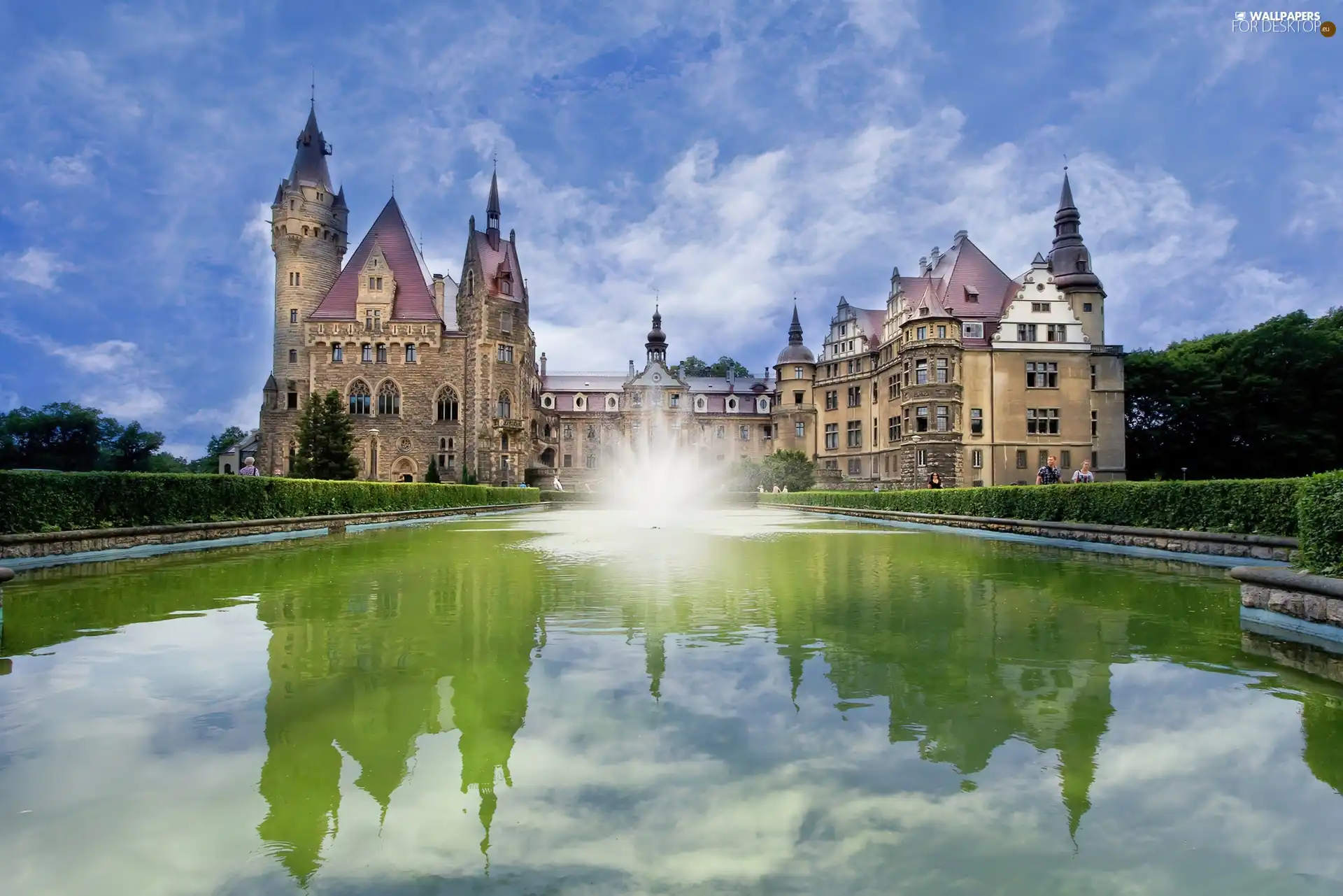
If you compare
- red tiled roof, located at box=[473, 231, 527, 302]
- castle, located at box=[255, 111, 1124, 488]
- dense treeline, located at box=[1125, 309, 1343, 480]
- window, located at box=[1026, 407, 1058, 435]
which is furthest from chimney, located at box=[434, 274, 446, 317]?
dense treeline, located at box=[1125, 309, 1343, 480]

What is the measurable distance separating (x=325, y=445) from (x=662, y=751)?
37169mm

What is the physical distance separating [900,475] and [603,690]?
44.9 m

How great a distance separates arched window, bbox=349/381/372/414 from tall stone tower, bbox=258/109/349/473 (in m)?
3.50

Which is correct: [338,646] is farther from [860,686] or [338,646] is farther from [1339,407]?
[1339,407]

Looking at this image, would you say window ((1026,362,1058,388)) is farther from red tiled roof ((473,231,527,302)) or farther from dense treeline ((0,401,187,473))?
dense treeline ((0,401,187,473))

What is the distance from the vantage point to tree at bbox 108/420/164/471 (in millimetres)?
89188

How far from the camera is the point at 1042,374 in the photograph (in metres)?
44.2

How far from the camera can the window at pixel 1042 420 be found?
145 ft

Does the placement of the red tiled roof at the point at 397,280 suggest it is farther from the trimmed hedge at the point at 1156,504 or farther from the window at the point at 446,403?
the trimmed hedge at the point at 1156,504

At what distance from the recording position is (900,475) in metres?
46.9

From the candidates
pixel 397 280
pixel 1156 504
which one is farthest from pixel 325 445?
pixel 1156 504

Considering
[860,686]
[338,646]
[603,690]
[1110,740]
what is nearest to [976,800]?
[1110,740]

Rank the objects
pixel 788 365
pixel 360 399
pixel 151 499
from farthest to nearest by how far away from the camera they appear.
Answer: pixel 788 365 → pixel 360 399 → pixel 151 499

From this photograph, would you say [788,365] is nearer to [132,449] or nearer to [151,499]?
[151,499]
